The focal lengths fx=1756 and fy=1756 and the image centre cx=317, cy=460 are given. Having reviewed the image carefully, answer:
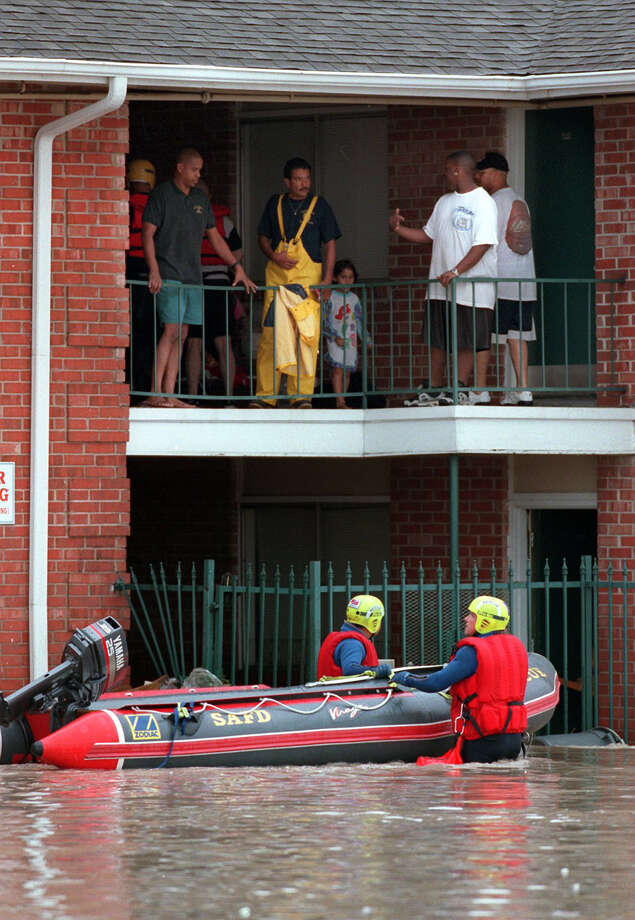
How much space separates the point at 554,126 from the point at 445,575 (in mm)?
3969

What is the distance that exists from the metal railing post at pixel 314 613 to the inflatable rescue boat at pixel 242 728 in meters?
1.07

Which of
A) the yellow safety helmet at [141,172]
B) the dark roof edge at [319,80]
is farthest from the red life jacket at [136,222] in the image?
the dark roof edge at [319,80]

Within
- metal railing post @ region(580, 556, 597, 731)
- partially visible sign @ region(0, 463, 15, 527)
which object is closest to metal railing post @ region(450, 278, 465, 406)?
metal railing post @ region(580, 556, 597, 731)

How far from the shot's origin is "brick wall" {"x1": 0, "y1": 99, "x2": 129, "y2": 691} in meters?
13.3

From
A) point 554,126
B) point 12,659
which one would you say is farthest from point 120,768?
point 554,126

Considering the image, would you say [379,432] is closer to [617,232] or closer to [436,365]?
[436,365]

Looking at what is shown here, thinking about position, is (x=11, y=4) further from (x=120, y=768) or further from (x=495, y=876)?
(x=495, y=876)

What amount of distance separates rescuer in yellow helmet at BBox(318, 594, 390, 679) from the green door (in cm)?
374

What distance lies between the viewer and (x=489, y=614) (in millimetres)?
11516

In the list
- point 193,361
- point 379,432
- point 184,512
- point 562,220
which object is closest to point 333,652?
point 379,432

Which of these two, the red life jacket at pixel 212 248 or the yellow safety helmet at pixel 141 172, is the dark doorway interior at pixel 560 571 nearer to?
the red life jacket at pixel 212 248

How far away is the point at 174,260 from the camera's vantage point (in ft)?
45.9

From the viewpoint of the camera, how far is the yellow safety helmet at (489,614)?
11500mm

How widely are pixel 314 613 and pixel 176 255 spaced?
3.12 m
